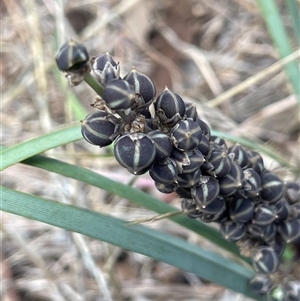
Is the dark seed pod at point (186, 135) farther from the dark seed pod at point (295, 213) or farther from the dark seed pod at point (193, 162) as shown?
the dark seed pod at point (295, 213)

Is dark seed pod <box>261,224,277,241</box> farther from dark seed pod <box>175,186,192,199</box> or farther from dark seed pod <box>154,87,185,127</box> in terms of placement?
dark seed pod <box>154,87,185,127</box>

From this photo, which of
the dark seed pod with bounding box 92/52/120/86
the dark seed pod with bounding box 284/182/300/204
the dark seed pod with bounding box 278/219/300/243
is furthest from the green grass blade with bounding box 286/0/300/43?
the dark seed pod with bounding box 92/52/120/86

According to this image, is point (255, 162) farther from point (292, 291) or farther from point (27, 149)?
point (27, 149)

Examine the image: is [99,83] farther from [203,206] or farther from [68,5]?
[68,5]

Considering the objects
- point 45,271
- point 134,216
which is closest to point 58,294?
point 45,271

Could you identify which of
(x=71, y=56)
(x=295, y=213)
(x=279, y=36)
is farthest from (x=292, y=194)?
(x=71, y=56)

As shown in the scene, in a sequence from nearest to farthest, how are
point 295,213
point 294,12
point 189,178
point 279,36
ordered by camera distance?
1. point 189,178
2. point 295,213
3. point 294,12
4. point 279,36

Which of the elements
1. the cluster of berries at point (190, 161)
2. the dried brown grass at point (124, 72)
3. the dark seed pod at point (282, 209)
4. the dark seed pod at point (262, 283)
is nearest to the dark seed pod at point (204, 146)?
the cluster of berries at point (190, 161)
